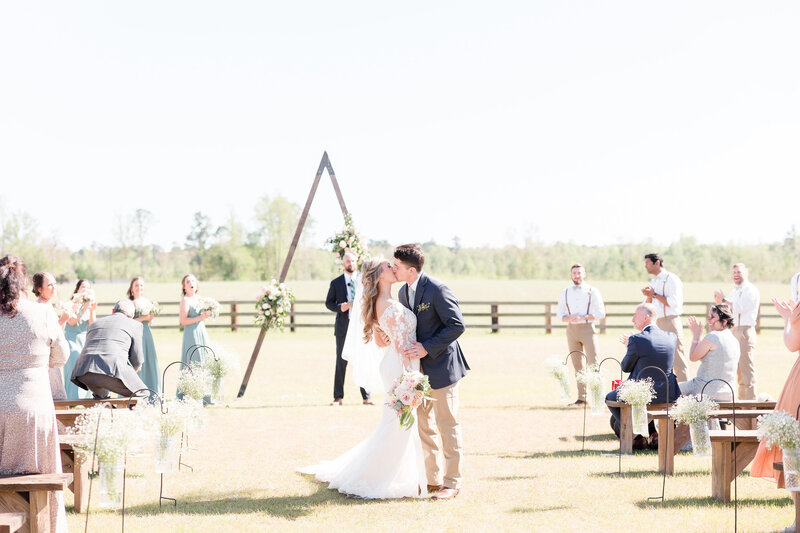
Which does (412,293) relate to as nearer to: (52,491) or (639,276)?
(52,491)

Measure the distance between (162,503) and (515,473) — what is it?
3528 mm

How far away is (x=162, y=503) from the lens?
22.5 feet

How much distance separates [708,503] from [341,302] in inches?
290

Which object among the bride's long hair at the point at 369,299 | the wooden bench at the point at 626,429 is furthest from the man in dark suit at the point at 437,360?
the wooden bench at the point at 626,429

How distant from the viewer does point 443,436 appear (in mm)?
6910

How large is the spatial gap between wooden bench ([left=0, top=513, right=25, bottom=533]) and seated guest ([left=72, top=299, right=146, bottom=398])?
3.88 meters

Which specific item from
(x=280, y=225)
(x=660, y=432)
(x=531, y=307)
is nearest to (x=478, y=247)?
(x=531, y=307)

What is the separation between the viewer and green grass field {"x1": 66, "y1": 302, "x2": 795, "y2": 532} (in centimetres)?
615

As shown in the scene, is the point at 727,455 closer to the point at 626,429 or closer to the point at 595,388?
the point at 595,388

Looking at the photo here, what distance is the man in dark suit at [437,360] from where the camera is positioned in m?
6.81

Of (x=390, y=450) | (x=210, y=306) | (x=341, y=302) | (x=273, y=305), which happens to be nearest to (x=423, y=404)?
(x=390, y=450)

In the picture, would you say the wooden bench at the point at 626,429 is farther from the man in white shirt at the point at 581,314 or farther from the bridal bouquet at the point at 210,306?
the bridal bouquet at the point at 210,306

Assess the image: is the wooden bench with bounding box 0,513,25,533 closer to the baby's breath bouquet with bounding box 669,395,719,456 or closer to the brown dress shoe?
the brown dress shoe

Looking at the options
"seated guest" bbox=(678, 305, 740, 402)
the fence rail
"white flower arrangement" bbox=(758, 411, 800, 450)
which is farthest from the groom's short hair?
the fence rail
